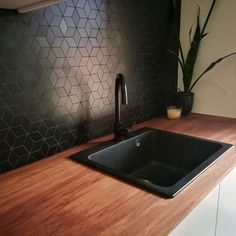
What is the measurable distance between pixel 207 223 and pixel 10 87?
935mm

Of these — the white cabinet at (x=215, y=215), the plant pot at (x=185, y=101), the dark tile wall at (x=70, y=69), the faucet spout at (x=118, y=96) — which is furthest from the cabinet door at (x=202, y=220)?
the plant pot at (x=185, y=101)

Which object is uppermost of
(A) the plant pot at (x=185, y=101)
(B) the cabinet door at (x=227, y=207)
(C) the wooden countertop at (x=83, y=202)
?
(A) the plant pot at (x=185, y=101)

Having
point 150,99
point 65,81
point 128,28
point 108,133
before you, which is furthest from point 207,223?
point 128,28

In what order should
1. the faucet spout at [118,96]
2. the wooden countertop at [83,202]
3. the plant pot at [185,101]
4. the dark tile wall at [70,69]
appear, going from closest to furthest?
the wooden countertop at [83,202] → the dark tile wall at [70,69] → the faucet spout at [118,96] → the plant pot at [185,101]

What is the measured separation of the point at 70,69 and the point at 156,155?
2.43 feet

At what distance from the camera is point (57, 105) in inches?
47.7

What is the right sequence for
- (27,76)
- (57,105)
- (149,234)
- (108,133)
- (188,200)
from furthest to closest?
(108,133), (57,105), (27,76), (188,200), (149,234)

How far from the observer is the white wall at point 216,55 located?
1.73 meters

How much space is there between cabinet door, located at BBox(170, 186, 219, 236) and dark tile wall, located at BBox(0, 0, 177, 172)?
0.71m

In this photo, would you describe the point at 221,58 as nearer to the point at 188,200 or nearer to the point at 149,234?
the point at 188,200

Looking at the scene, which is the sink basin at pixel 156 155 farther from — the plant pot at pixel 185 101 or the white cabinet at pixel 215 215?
the plant pot at pixel 185 101

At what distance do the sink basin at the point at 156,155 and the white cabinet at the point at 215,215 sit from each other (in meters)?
0.16

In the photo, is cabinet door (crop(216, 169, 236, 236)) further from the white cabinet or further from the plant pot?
the plant pot

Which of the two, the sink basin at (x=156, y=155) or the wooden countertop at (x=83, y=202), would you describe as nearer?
the wooden countertop at (x=83, y=202)
